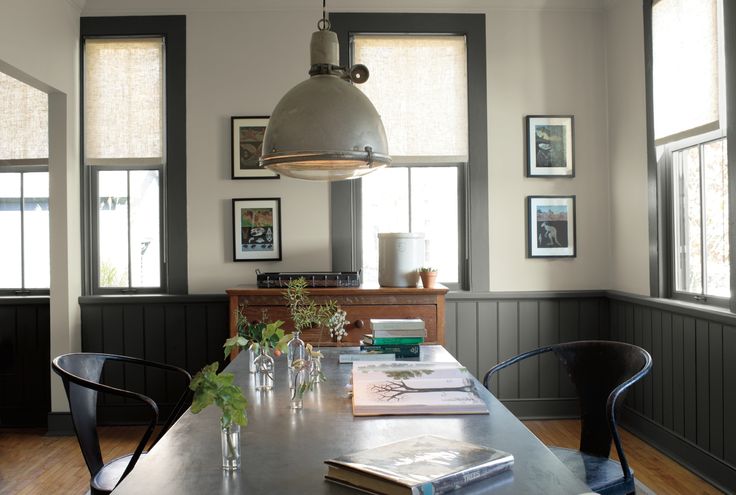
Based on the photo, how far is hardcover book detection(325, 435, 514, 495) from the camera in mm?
1500

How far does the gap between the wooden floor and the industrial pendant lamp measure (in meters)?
2.67

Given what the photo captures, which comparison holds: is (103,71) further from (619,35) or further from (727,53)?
(727,53)

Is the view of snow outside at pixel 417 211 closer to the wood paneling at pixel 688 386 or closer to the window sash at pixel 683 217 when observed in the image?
the wood paneling at pixel 688 386

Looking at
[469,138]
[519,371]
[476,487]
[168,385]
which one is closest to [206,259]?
[168,385]

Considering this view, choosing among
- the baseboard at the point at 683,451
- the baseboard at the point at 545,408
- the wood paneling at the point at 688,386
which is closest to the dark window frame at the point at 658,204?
the wood paneling at the point at 688,386

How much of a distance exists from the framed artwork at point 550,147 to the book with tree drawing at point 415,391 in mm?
3192

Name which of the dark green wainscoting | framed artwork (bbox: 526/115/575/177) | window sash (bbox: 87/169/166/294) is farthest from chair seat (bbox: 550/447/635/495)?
window sash (bbox: 87/169/166/294)

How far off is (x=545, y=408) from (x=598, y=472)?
300cm

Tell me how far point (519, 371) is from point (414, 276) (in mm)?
1344

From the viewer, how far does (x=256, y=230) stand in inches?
214

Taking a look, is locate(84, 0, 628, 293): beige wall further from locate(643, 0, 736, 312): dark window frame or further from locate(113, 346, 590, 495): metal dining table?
locate(113, 346, 590, 495): metal dining table

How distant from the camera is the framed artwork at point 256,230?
5.43 meters

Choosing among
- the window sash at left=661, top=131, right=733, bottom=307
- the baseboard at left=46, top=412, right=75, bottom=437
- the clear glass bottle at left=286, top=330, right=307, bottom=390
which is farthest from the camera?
the baseboard at left=46, top=412, right=75, bottom=437

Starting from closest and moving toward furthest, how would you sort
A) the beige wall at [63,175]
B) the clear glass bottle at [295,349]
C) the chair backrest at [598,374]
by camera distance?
1. the clear glass bottle at [295,349]
2. the chair backrest at [598,374]
3. the beige wall at [63,175]
